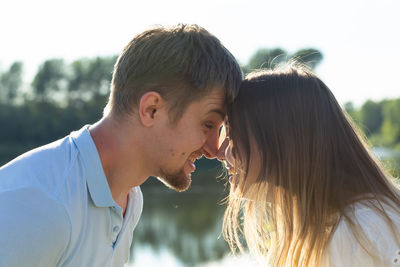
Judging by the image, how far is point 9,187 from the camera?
2385 millimetres

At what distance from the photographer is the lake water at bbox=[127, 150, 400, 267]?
12.7 metres

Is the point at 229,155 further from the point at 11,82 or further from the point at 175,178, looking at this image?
the point at 11,82

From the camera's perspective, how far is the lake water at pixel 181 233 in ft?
41.6

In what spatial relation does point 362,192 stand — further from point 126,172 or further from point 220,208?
point 220,208

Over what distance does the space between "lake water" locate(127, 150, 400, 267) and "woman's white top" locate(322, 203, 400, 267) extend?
6.69 m

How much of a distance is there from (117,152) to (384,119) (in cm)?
7398

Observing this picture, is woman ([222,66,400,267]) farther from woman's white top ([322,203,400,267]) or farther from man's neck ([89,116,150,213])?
man's neck ([89,116,150,213])

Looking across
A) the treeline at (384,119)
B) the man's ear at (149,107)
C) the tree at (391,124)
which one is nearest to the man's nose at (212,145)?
the man's ear at (149,107)

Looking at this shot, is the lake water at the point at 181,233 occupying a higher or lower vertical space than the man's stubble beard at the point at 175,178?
lower

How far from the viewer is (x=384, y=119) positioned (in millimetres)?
72750

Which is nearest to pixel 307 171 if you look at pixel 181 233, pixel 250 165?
pixel 250 165

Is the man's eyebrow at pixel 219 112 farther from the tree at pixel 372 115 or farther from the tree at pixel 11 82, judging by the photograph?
the tree at pixel 372 115

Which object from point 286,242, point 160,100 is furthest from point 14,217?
point 286,242

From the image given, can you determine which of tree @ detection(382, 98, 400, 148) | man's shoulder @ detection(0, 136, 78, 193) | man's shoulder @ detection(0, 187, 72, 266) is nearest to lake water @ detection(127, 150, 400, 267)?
man's shoulder @ detection(0, 136, 78, 193)
